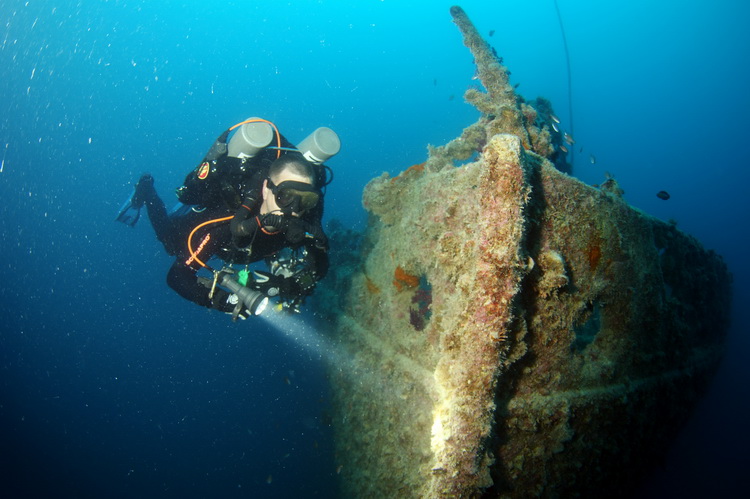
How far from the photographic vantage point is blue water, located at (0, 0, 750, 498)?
38.7 feet

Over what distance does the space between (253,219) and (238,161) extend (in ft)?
4.19

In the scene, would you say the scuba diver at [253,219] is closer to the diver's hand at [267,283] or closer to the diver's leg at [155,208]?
the diver's hand at [267,283]

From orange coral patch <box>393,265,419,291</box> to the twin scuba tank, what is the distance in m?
1.94

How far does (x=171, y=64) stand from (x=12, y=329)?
13255cm

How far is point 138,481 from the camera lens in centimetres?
1179

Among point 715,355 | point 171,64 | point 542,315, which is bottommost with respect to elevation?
point 542,315

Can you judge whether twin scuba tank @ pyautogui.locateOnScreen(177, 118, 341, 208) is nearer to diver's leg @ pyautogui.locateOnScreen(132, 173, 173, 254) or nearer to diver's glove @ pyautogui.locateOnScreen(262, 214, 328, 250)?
diver's glove @ pyautogui.locateOnScreen(262, 214, 328, 250)

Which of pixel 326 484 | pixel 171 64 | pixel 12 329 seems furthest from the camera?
pixel 171 64

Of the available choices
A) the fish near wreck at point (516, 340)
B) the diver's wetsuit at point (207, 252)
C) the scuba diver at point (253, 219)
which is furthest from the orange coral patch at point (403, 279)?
the diver's wetsuit at point (207, 252)

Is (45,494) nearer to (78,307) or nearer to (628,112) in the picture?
(78,307)

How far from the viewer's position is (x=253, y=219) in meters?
4.37

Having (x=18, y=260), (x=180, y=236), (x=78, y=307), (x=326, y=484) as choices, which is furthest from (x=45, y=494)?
(x=18, y=260)

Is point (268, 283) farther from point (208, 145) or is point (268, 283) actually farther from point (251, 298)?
point (208, 145)

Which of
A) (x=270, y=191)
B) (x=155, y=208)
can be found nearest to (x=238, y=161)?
(x=270, y=191)
